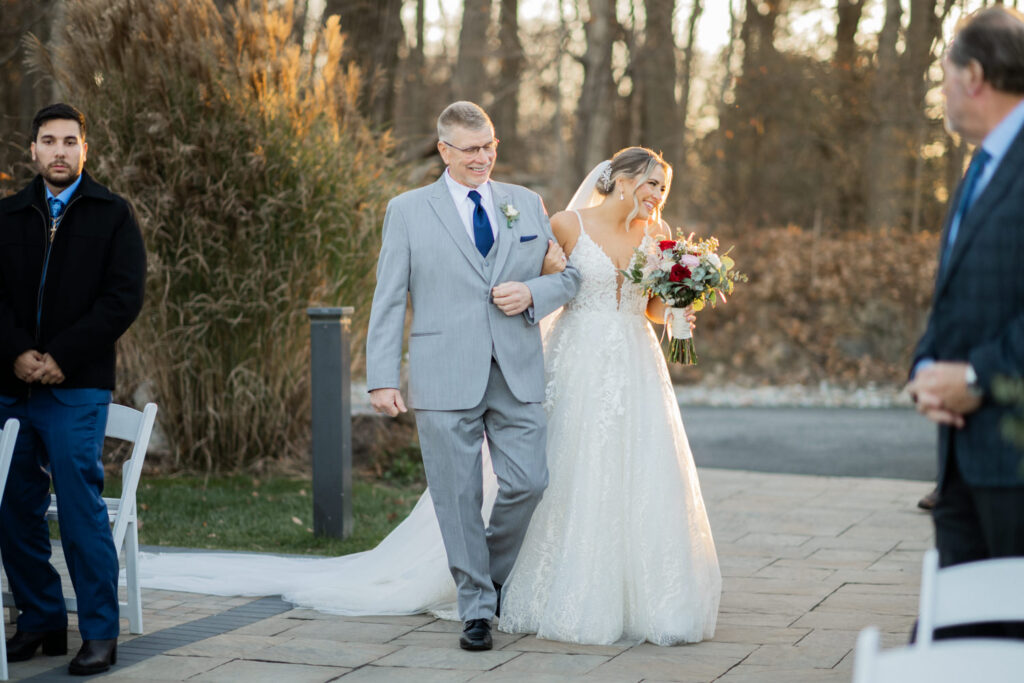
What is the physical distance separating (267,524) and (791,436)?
6176mm

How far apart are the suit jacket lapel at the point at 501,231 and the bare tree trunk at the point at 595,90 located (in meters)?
14.0

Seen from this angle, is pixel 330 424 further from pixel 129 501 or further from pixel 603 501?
pixel 603 501

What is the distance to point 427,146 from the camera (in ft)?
44.2

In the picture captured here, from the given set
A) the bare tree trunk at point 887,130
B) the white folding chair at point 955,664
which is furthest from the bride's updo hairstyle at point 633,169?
the bare tree trunk at point 887,130

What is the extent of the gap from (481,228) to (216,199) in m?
4.07

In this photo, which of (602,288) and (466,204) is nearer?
(466,204)

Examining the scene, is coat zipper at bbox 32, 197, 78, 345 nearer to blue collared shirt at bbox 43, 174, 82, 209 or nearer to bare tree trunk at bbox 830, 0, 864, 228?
blue collared shirt at bbox 43, 174, 82, 209

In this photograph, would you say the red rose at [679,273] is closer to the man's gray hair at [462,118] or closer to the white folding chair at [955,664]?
the man's gray hair at [462,118]

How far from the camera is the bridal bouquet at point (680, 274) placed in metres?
4.83

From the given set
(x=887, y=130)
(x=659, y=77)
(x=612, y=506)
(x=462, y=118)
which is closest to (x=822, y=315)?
(x=887, y=130)

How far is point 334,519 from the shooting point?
6570 millimetres

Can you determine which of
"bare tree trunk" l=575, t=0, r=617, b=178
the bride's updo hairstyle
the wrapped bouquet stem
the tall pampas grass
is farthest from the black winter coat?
"bare tree trunk" l=575, t=0, r=617, b=178

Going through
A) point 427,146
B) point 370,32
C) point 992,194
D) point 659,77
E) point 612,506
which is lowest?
point 612,506

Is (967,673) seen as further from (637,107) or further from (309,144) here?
(637,107)
